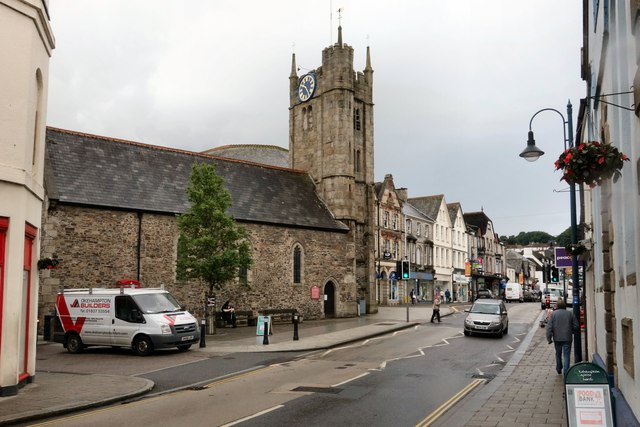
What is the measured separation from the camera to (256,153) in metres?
61.7

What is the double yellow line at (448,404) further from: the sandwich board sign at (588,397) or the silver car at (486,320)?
the silver car at (486,320)

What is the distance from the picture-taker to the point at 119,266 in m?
28.9

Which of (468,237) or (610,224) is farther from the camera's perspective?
(468,237)

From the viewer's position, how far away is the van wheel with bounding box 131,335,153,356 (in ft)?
63.3

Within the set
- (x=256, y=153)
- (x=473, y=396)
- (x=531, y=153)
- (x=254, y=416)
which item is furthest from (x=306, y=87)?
(x=254, y=416)

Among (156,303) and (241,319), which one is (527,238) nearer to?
(241,319)

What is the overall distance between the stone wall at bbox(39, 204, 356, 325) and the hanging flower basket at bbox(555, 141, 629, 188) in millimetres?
25127

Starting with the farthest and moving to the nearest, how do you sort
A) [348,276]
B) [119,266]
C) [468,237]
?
[468,237], [348,276], [119,266]

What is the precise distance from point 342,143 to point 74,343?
25.3 meters

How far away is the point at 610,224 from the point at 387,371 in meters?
7.77

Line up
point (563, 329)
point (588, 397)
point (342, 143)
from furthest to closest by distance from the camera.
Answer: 1. point (342, 143)
2. point (563, 329)
3. point (588, 397)

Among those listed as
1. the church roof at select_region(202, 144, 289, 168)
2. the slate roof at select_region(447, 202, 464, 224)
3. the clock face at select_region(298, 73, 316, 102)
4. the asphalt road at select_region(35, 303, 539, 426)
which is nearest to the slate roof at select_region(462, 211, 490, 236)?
the slate roof at select_region(447, 202, 464, 224)

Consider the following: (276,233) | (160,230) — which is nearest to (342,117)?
(276,233)

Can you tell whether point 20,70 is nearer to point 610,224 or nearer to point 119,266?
point 610,224
